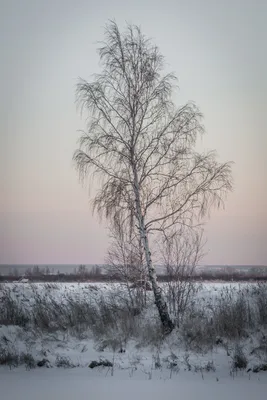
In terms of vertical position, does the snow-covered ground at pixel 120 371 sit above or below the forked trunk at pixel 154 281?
below

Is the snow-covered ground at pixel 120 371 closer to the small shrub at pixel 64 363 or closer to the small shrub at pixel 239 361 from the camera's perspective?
the small shrub at pixel 64 363

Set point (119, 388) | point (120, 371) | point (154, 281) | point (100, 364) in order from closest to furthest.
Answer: point (119, 388), point (120, 371), point (100, 364), point (154, 281)

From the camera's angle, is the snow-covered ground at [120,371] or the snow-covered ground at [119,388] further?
the snow-covered ground at [120,371]

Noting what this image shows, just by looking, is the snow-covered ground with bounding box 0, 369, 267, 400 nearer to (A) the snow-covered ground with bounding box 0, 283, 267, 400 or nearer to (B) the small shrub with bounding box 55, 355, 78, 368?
(A) the snow-covered ground with bounding box 0, 283, 267, 400

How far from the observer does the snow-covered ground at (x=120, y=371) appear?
7.49 meters

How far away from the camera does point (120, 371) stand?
29.0 ft

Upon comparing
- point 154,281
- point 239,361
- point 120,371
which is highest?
point 154,281

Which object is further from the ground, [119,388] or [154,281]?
[154,281]

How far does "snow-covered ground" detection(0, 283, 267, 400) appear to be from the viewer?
7.49 m

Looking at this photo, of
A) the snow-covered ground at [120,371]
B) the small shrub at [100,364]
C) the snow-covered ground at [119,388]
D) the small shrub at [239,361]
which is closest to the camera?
the snow-covered ground at [119,388]

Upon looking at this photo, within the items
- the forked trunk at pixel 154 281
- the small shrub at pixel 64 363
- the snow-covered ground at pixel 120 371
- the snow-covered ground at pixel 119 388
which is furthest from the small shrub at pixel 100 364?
the forked trunk at pixel 154 281

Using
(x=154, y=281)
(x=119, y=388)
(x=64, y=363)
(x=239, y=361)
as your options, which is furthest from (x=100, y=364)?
(x=154, y=281)

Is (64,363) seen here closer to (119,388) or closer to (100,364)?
(100,364)

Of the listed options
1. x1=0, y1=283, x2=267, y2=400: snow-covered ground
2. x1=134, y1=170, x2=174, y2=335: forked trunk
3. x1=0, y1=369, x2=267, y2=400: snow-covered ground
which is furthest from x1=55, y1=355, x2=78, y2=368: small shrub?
x1=134, y1=170, x2=174, y2=335: forked trunk
